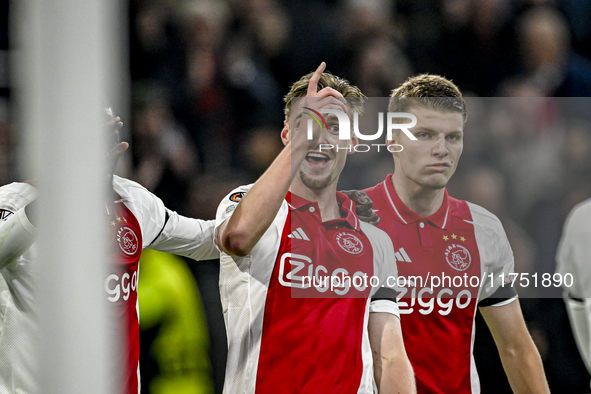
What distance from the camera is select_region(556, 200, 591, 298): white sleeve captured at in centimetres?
198

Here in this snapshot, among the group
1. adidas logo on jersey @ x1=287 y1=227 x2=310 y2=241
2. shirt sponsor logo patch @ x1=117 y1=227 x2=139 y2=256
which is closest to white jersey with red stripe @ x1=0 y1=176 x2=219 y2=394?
shirt sponsor logo patch @ x1=117 y1=227 x2=139 y2=256

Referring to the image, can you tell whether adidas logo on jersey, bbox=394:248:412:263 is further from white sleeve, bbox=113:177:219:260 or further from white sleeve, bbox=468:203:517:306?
white sleeve, bbox=113:177:219:260

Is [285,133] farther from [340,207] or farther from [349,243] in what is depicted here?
[349,243]

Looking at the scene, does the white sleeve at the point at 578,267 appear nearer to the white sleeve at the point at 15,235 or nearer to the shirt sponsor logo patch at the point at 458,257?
the shirt sponsor logo patch at the point at 458,257

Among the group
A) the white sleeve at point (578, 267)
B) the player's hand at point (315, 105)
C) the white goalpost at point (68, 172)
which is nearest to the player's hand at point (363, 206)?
the player's hand at point (315, 105)

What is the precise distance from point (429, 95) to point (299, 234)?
642 mm

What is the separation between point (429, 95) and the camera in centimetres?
192

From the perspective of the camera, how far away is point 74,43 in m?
0.64

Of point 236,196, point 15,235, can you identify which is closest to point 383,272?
point 236,196

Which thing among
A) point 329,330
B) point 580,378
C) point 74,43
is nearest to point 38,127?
point 74,43

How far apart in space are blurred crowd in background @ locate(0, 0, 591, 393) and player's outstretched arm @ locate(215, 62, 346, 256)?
0.36 metres

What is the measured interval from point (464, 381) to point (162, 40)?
1.56 metres

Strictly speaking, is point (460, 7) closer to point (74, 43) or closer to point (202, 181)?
point (202, 181)

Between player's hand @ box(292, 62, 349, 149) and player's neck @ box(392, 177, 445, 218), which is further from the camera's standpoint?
player's neck @ box(392, 177, 445, 218)
